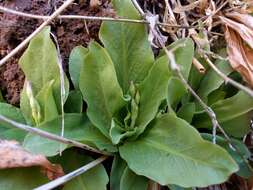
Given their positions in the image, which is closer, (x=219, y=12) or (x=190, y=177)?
(x=190, y=177)

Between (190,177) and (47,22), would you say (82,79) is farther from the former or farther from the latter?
(190,177)

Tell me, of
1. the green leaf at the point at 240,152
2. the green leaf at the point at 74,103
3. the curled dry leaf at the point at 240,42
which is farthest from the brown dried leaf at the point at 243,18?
the green leaf at the point at 74,103

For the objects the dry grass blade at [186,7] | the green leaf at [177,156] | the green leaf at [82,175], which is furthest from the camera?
the dry grass blade at [186,7]

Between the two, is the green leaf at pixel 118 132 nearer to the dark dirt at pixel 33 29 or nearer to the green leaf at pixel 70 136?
the green leaf at pixel 70 136

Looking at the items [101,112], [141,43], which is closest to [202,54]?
[141,43]

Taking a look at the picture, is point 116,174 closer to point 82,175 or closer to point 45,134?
point 82,175

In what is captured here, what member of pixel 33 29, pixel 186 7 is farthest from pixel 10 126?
pixel 186 7
